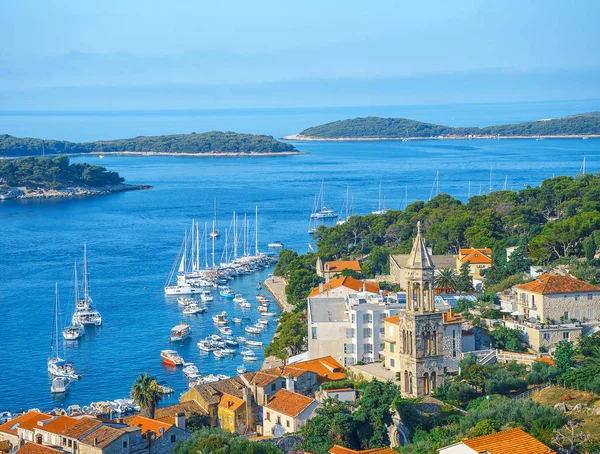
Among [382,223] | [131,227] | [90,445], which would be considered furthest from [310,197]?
[90,445]

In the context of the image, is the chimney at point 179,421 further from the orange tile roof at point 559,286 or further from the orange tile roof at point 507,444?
the orange tile roof at point 559,286

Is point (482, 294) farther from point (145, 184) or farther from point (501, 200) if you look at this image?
point (145, 184)

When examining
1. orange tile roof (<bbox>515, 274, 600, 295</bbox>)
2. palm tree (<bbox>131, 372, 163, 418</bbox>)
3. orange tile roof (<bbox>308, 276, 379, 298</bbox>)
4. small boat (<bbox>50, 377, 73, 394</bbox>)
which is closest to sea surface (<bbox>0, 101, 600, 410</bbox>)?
small boat (<bbox>50, 377, 73, 394</bbox>)

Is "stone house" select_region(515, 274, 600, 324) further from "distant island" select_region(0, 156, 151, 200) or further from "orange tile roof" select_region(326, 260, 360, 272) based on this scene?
"distant island" select_region(0, 156, 151, 200)

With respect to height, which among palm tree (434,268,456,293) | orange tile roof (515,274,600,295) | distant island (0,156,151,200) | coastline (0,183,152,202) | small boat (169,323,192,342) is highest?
orange tile roof (515,274,600,295)

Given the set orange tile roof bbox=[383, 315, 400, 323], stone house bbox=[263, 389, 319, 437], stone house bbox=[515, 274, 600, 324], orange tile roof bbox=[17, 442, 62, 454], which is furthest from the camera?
stone house bbox=[515, 274, 600, 324]
